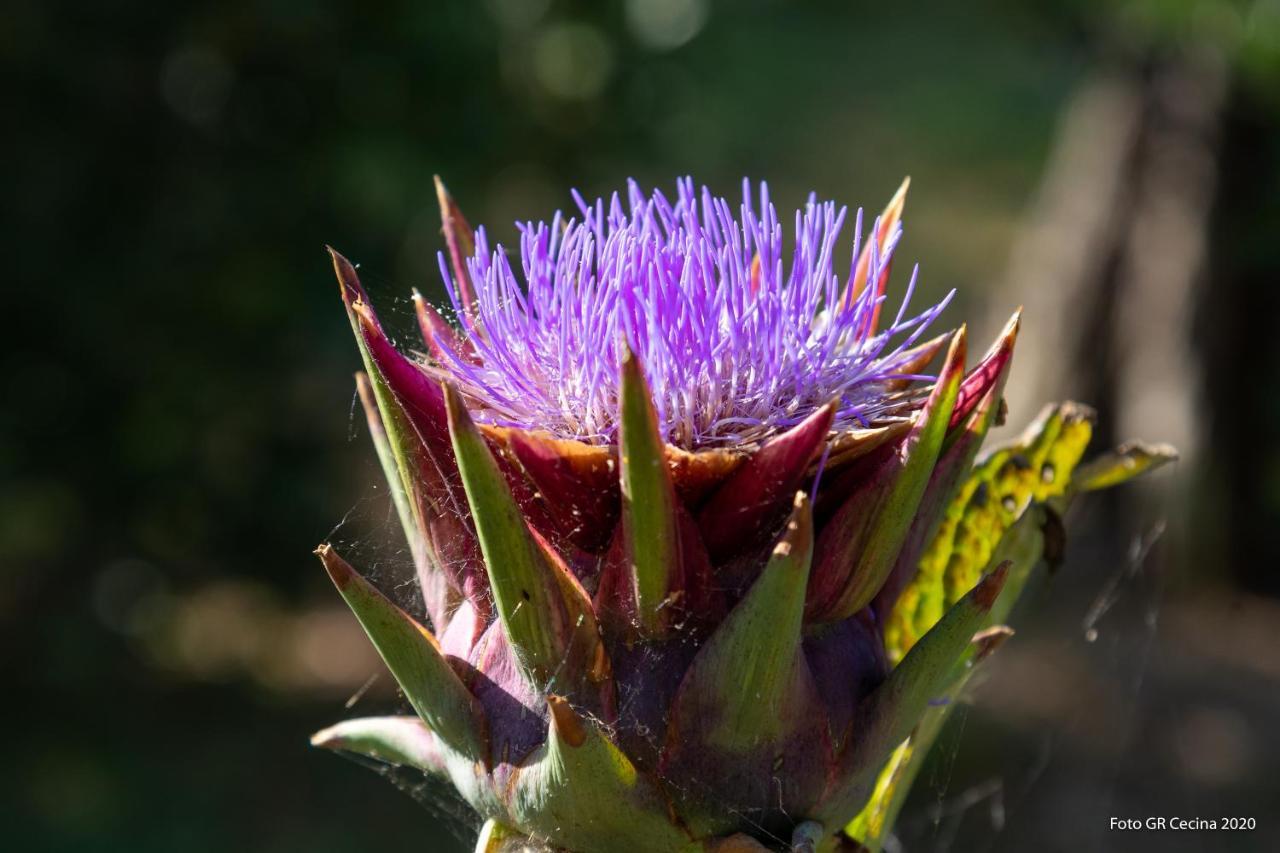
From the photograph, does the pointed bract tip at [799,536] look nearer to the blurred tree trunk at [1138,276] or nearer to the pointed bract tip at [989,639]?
the pointed bract tip at [989,639]

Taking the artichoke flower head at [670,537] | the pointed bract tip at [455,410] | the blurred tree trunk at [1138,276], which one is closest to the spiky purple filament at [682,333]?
the artichoke flower head at [670,537]

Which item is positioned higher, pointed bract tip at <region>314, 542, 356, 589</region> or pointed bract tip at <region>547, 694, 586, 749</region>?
pointed bract tip at <region>314, 542, 356, 589</region>

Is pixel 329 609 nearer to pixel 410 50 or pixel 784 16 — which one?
pixel 410 50

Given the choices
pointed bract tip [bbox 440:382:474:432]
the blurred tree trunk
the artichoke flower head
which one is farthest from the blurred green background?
pointed bract tip [bbox 440:382:474:432]

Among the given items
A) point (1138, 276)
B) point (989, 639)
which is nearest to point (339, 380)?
point (989, 639)

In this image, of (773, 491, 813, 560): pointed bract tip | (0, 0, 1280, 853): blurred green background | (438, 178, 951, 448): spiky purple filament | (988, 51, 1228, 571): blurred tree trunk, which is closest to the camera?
(773, 491, 813, 560): pointed bract tip

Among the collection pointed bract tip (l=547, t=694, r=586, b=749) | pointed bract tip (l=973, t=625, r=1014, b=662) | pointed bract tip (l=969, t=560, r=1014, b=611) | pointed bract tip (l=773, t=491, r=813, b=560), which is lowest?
pointed bract tip (l=547, t=694, r=586, b=749)

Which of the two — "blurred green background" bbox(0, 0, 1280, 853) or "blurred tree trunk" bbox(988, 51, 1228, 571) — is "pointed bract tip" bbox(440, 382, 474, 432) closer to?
"blurred green background" bbox(0, 0, 1280, 853)
